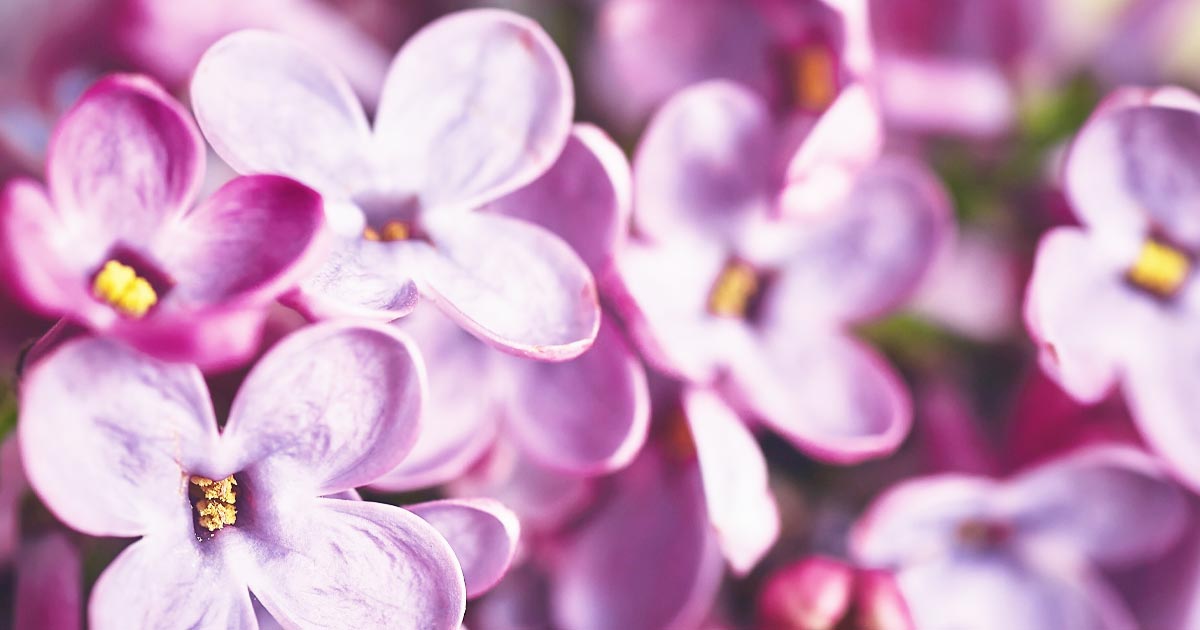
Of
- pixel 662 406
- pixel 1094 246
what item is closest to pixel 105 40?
pixel 662 406

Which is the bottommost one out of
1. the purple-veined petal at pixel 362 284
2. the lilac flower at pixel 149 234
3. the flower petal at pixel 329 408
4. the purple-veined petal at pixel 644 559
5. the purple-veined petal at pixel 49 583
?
the purple-veined petal at pixel 644 559

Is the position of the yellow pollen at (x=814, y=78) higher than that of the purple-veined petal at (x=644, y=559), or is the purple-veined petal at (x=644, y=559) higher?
the yellow pollen at (x=814, y=78)

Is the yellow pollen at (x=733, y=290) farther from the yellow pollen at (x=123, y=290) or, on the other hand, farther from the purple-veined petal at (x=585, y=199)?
the yellow pollen at (x=123, y=290)

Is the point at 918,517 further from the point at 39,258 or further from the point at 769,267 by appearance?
the point at 39,258

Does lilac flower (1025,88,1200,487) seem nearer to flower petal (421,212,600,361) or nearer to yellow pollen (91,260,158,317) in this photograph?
flower petal (421,212,600,361)

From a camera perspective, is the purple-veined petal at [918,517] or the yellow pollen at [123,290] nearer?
the yellow pollen at [123,290]

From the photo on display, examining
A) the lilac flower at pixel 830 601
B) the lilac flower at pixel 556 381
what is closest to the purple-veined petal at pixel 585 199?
the lilac flower at pixel 556 381

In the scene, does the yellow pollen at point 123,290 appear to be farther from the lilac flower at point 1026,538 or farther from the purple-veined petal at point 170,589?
the lilac flower at point 1026,538
